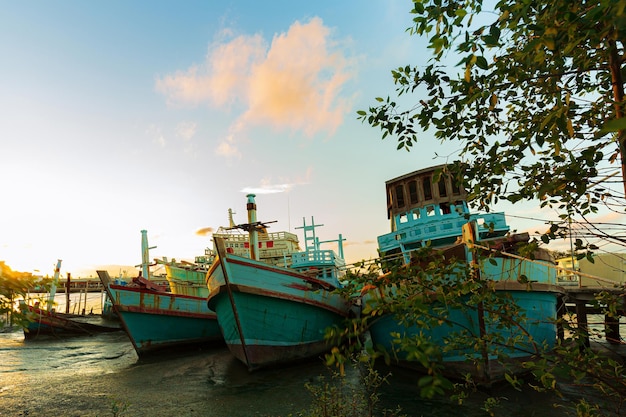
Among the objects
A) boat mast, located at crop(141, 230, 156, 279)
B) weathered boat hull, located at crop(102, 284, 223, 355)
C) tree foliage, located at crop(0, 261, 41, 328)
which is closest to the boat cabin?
tree foliage, located at crop(0, 261, 41, 328)

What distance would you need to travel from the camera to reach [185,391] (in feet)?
30.6

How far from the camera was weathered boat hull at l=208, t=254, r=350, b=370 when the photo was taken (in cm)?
1048

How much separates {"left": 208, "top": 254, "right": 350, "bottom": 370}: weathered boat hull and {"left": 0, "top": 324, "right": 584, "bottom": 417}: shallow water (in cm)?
64

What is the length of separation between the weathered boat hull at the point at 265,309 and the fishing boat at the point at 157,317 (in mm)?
6297

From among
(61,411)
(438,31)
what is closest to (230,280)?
(61,411)

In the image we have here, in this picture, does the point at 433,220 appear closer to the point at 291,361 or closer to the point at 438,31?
the point at 291,361

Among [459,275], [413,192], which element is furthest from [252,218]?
[459,275]

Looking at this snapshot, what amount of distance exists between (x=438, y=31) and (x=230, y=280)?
9.33 metres

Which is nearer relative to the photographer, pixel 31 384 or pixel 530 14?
pixel 530 14

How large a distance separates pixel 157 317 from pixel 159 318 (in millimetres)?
116

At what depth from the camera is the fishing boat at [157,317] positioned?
1608 centimetres

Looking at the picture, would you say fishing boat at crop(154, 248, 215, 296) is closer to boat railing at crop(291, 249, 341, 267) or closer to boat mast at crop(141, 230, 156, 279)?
boat mast at crop(141, 230, 156, 279)

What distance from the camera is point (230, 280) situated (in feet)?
33.8

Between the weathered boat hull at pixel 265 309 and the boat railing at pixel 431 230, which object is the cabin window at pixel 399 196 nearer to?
the boat railing at pixel 431 230
